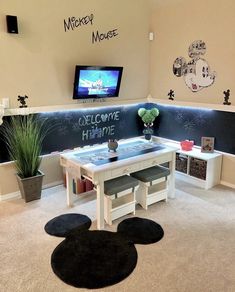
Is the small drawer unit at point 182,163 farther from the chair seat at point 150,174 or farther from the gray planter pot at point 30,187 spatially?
the gray planter pot at point 30,187

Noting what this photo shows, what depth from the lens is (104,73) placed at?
12.8 feet

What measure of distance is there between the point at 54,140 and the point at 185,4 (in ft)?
9.06

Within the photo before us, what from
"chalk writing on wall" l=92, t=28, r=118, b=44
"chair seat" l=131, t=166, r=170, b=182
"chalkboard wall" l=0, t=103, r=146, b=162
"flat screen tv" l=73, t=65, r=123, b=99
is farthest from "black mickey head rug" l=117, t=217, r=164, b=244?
"chalk writing on wall" l=92, t=28, r=118, b=44

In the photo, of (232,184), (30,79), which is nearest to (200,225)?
(232,184)

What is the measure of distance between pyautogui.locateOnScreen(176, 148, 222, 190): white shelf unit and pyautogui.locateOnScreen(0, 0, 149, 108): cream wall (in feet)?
4.74

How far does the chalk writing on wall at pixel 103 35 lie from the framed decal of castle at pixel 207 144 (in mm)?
2080

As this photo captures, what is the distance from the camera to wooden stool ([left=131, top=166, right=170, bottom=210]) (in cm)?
317

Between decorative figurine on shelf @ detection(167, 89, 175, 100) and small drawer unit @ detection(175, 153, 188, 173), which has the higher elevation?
decorative figurine on shelf @ detection(167, 89, 175, 100)

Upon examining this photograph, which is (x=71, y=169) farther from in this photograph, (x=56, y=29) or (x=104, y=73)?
(x=56, y=29)

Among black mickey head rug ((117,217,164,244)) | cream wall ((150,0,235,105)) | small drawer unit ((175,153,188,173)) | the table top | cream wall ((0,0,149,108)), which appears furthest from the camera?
small drawer unit ((175,153,188,173))

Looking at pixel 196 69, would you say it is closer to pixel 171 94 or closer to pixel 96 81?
pixel 171 94

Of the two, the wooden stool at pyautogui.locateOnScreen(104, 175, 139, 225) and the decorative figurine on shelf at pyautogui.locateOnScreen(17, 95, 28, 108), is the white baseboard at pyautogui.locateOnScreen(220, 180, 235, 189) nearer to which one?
the wooden stool at pyautogui.locateOnScreen(104, 175, 139, 225)

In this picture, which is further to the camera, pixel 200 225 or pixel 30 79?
pixel 30 79

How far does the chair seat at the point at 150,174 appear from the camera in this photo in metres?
3.15
